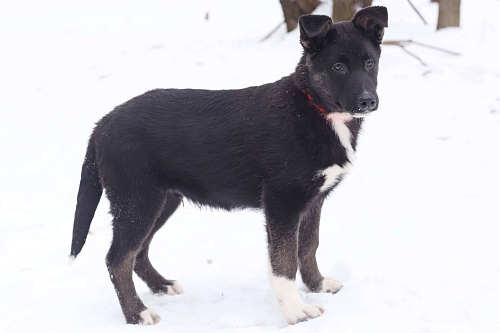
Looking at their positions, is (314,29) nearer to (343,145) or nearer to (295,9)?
(343,145)

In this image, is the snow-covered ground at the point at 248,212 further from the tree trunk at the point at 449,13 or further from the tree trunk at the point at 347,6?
the tree trunk at the point at 347,6

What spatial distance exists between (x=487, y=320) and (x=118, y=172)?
249 centimetres

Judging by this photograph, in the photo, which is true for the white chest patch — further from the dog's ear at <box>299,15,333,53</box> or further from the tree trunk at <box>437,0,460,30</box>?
the tree trunk at <box>437,0,460,30</box>

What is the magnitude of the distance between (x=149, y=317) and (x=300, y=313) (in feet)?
3.36

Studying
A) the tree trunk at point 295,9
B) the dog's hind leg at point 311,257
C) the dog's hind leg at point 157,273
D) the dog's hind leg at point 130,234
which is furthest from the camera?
the tree trunk at point 295,9

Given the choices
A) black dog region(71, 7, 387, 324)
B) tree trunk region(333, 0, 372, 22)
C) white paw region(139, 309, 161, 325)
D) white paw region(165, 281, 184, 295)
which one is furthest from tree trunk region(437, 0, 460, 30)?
white paw region(139, 309, 161, 325)

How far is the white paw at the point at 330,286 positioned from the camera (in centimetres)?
441

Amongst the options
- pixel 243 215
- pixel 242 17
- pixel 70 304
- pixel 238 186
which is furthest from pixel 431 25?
pixel 70 304

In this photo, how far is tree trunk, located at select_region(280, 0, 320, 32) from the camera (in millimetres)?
8852

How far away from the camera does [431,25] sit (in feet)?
29.4

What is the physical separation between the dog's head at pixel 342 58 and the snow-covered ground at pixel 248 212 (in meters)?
1.35

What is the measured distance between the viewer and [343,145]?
388 cm

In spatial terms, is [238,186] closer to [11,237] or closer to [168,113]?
[168,113]

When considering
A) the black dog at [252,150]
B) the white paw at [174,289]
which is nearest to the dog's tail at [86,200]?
the black dog at [252,150]
